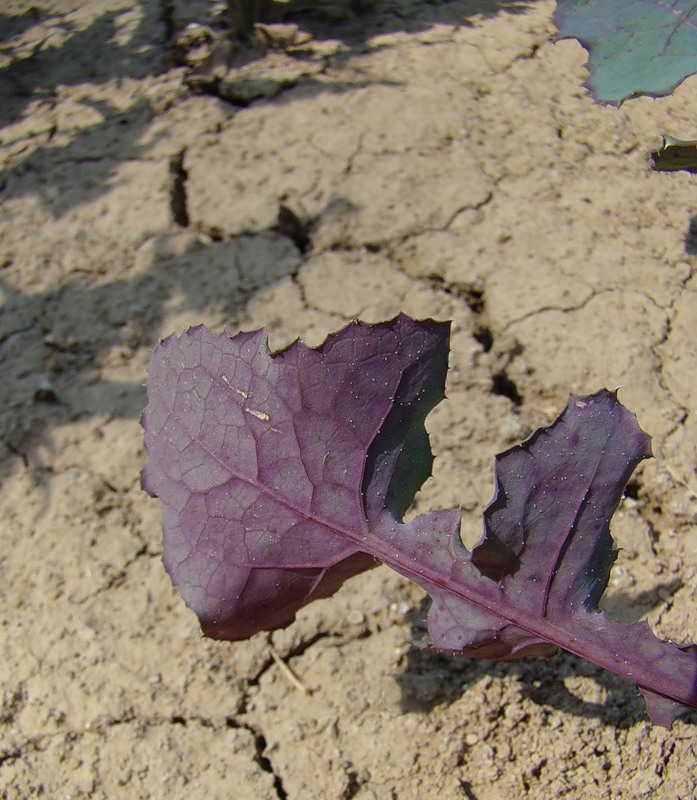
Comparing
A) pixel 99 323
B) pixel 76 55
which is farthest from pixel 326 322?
pixel 76 55

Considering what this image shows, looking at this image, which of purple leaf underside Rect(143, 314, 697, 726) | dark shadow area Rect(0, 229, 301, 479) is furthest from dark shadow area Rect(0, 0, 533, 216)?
purple leaf underside Rect(143, 314, 697, 726)

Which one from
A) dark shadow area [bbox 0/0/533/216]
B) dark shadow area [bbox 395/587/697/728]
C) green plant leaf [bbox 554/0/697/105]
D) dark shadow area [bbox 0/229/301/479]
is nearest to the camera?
green plant leaf [bbox 554/0/697/105]

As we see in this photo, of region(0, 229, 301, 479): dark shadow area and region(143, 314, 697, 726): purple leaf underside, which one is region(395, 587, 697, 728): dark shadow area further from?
region(0, 229, 301, 479): dark shadow area

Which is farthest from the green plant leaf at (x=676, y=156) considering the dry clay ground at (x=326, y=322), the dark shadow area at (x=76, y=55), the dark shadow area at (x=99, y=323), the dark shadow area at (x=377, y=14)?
the dark shadow area at (x=76, y=55)

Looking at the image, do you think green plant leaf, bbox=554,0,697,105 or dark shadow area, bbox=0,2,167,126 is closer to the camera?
green plant leaf, bbox=554,0,697,105

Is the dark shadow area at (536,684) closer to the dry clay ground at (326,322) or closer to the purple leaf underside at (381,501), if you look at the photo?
the dry clay ground at (326,322)

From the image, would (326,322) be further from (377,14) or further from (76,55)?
(76,55)
